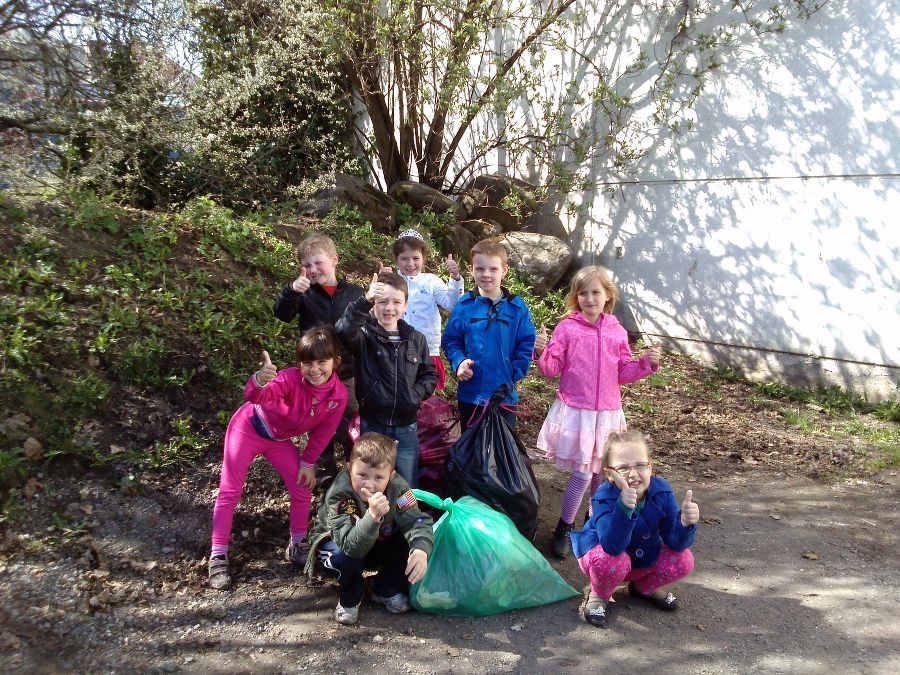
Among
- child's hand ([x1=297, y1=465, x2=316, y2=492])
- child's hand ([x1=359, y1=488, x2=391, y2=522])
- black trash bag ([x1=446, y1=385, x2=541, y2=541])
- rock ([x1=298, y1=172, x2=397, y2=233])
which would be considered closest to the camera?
child's hand ([x1=359, y1=488, x2=391, y2=522])

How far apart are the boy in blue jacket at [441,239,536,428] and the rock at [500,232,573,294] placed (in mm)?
4108

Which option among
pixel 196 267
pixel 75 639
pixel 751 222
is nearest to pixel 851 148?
pixel 751 222

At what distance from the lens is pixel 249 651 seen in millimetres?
2857

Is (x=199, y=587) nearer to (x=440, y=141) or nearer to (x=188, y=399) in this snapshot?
(x=188, y=399)

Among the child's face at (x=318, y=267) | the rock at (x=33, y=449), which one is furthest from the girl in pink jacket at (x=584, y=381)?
the rock at (x=33, y=449)

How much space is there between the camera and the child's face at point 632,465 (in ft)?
10.1

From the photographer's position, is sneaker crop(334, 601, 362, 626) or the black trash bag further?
the black trash bag

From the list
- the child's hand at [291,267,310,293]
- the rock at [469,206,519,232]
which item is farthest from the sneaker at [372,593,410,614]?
the rock at [469,206,519,232]

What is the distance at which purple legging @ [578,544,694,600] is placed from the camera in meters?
3.14

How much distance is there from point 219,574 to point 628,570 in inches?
74.2

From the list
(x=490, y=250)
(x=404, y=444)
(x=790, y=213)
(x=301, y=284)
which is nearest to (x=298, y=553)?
(x=404, y=444)

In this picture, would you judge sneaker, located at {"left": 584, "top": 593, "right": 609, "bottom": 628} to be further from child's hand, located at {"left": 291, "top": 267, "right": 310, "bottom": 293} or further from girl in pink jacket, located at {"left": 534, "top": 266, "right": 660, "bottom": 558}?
Result: child's hand, located at {"left": 291, "top": 267, "right": 310, "bottom": 293}

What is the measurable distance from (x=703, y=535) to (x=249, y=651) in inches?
105

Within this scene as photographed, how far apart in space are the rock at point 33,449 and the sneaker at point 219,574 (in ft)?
3.53
